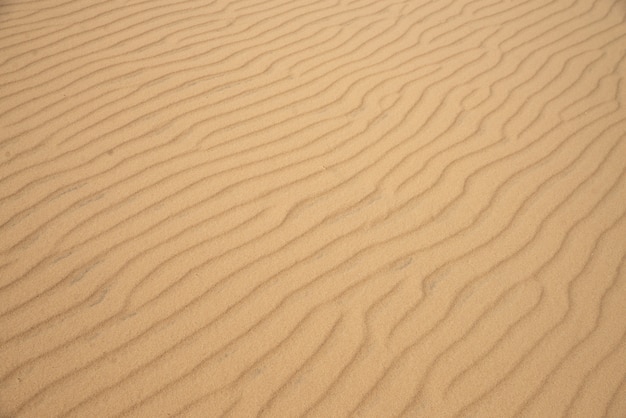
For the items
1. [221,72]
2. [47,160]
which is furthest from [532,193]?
[47,160]

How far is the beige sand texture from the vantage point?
1.98 meters

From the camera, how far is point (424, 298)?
7.51 ft

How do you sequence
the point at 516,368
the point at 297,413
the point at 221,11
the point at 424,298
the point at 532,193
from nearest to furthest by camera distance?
the point at 297,413, the point at 516,368, the point at 424,298, the point at 532,193, the point at 221,11

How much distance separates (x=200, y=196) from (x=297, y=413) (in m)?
1.29

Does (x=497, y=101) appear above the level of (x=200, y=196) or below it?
below

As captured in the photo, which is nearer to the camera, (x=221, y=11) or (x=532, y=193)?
(x=532, y=193)

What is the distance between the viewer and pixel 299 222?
254cm

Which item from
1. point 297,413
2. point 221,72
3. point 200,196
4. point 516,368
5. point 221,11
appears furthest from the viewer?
point 221,11

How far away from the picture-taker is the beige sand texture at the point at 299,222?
1.98 meters

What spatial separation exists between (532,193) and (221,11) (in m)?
3.09

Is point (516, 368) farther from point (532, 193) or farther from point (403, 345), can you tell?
point (532, 193)

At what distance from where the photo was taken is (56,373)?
1889 millimetres

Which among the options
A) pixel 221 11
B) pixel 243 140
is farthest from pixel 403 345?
pixel 221 11

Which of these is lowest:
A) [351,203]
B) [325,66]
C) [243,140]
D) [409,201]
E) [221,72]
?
[409,201]
